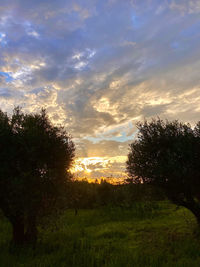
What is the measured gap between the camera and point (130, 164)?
2611 centimetres

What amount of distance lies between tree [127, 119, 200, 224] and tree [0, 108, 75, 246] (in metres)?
A: 8.27

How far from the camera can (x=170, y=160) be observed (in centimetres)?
2098

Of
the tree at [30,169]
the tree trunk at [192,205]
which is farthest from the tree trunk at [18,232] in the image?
the tree trunk at [192,205]

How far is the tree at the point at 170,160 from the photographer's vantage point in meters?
21.4

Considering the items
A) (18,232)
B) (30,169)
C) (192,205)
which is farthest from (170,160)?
(18,232)

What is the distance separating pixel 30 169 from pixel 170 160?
13.9m

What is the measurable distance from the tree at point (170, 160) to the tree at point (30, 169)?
8271 millimetres

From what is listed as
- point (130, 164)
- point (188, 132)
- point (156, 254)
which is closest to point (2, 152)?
point (130, 164)

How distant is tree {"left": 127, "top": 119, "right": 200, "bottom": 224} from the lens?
2142cm

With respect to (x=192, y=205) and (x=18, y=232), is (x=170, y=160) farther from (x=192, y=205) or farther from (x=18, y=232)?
(x=18, y=232)

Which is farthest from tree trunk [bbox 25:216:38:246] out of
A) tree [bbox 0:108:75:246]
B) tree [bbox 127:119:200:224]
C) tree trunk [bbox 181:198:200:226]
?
tree trunk [bbox 181:198:200:226]

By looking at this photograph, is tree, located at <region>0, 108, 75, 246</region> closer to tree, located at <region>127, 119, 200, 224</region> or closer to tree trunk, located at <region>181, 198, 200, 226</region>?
tree, located at <region>127, 119, 200, 224</region>

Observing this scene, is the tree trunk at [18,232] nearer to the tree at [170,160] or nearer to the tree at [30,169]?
the tree at [30,169]

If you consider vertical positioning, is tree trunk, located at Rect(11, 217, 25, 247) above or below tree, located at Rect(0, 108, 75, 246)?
below
